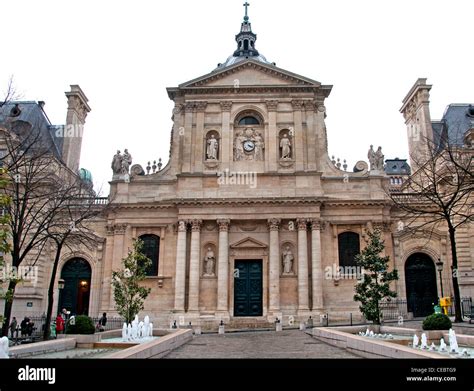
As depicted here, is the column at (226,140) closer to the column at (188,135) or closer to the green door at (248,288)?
the column at (188,135)

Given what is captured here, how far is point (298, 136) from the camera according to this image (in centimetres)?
3859

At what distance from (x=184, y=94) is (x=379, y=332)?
1011 inches

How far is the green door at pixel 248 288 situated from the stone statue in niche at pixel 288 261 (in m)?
1.93

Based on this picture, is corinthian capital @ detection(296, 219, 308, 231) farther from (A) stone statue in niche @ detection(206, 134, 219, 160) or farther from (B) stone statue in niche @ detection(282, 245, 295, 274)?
(A) stone statue in niche @ detection(206, 134, 219, 160)

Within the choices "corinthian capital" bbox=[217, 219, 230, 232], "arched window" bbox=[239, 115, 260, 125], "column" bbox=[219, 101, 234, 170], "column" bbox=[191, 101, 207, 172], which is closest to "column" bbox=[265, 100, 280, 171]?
"arched window" bbox=[239, 115, 260, 125]

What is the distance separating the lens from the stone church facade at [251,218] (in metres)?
35.4

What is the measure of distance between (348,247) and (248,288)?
8.50 metres

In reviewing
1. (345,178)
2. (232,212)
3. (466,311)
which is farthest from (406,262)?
(232,212)

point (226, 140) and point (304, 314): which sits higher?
point (226, 140)

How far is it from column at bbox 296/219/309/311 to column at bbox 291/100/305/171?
507 centimetres

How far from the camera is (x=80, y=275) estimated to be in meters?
38.7

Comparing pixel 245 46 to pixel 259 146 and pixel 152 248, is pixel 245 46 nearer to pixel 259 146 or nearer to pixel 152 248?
pixel 259 146

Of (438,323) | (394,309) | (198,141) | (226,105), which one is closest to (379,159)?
(394,309)

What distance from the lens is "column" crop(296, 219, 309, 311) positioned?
34469mm
